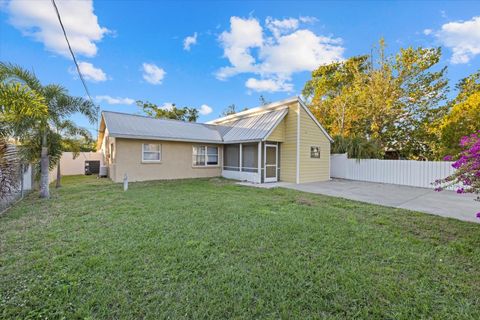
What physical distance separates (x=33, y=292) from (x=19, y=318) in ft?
1.40

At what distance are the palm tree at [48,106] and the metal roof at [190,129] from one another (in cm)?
218

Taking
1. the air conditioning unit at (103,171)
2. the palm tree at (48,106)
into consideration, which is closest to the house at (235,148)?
the air conditioning unit at (103,171)

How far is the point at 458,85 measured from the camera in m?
16.6

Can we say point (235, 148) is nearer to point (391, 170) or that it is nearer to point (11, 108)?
point (391, 170)

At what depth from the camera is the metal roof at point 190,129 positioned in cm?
1167

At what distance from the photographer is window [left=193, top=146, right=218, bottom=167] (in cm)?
1427

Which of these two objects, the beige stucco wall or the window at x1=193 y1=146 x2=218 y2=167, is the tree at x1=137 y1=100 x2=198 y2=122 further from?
the beige stucco wall

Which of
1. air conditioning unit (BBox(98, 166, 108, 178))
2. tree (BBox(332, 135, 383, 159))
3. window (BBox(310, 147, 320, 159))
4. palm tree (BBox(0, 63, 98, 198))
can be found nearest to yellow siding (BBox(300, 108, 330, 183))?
window (BBox(310, 147, 320, 159))

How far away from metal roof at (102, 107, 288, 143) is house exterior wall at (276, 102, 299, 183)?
0.49 meters

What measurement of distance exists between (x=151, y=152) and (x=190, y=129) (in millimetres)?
3446

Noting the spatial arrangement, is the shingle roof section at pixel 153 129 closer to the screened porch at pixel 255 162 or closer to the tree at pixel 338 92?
the screened porch at pixel 255 162

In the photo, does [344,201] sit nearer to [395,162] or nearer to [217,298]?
[217,298]

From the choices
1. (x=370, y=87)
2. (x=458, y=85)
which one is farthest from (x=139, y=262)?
(x=458, y=85)

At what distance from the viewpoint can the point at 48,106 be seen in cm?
793
